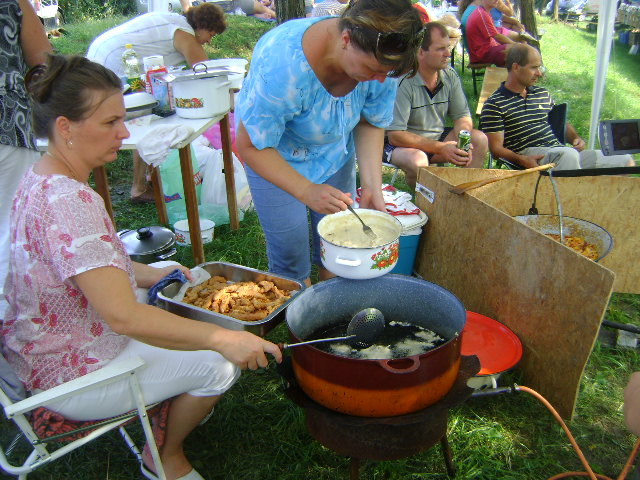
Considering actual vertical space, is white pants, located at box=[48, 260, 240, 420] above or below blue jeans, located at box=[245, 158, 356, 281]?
below

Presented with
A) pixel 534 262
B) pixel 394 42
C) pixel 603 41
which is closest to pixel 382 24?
pixel 394 42

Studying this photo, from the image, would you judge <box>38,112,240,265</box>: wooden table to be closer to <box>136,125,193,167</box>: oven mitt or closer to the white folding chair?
<box>136,125,193,167</box>: oven mitt

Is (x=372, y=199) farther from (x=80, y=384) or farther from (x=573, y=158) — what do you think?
(x=573, y=158)

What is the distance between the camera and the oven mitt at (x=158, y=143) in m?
2.99

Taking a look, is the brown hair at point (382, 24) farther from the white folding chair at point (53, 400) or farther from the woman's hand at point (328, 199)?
the white folding chair at point (53, 400)

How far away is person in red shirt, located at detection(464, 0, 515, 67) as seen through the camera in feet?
24.8

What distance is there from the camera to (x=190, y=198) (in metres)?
3.39

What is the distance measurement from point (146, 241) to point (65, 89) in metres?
1.98

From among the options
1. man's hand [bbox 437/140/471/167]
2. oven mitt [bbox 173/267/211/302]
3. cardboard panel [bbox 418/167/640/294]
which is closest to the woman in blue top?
oven mitt [bbox 173/267/211/302]

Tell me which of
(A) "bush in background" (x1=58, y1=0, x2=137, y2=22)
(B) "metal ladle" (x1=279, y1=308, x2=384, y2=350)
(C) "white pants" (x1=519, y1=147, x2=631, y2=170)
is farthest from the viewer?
(A) "bush in background" (x1=58, y1=0, x2=137, y2=22)

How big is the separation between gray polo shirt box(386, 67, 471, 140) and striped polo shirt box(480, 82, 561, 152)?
0.75ft

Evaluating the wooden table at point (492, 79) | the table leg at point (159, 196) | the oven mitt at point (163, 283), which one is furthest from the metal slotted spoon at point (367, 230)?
the wooden table at point (492, 79)

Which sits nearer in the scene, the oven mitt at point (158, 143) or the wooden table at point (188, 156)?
the oven mitt at point (158, 143)

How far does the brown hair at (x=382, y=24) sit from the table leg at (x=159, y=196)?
9.07 feet
